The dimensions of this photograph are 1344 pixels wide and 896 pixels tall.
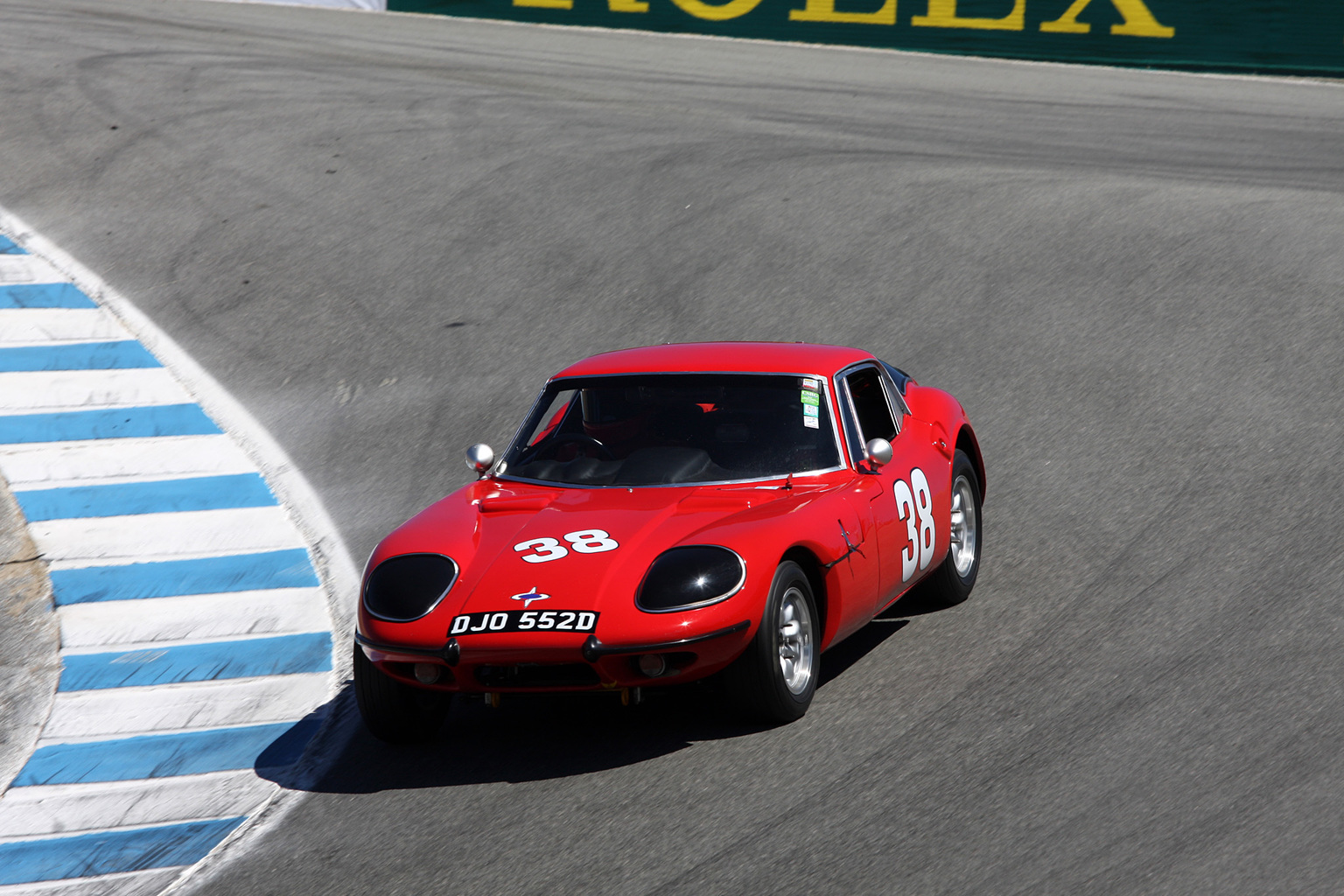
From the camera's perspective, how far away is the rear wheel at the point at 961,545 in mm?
6453

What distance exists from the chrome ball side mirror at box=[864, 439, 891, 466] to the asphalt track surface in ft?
2.70

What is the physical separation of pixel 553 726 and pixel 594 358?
1.81m

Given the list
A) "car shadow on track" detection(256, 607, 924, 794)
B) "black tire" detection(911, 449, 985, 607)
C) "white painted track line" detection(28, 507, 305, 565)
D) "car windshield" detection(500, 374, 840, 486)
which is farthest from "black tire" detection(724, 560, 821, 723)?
"white painted track line" detection(28, 507, 305, 565)

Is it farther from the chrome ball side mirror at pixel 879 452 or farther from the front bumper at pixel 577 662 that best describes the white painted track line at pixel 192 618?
the chrome ball side mirror at pixel 879 452

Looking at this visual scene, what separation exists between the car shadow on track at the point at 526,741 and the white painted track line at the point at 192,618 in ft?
3.70

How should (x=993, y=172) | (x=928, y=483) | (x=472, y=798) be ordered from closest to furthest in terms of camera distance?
(x=472, y=798) → (x=928, y=483) → (x=993, y=172)

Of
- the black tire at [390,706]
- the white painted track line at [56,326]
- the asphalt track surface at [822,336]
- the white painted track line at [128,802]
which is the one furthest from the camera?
the white painted track line at [56,326]

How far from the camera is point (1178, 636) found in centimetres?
566

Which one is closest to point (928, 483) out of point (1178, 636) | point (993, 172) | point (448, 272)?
point (1178, 636)

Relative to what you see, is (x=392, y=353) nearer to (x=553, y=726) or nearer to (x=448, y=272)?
(x=448, y=272)

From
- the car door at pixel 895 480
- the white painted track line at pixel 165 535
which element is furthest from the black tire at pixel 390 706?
the white painted track line at pixel 165 535

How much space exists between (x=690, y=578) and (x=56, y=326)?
290 inches

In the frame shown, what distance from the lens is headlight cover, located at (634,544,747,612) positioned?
4.92 m

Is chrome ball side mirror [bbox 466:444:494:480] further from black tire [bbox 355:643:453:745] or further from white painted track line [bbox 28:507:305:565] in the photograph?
white painted track line [bbox 28:507:305:565]
